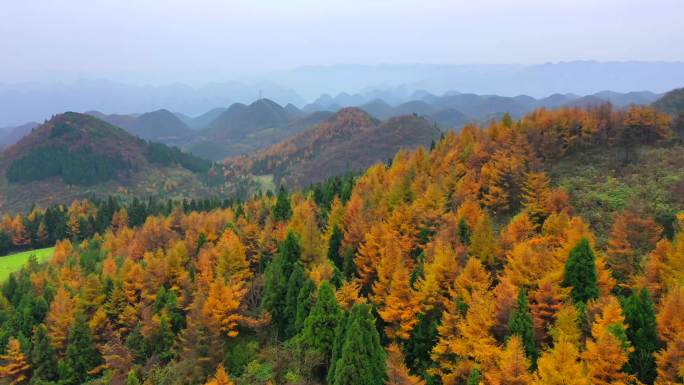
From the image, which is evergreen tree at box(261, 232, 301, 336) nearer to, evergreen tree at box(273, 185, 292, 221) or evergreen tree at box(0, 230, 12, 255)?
evergreen tree at box(273, 185, 292, 221)

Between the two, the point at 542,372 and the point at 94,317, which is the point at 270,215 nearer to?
the point at 94,317

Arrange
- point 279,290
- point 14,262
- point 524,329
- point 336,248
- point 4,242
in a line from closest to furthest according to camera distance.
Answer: point 524,329 < point 279,290 < point 336,248 < point 14,262 < point 4,242

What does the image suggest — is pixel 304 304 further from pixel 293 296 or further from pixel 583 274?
pixel 583 274

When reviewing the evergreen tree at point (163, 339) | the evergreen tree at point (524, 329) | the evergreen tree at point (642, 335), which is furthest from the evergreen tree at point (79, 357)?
the evergreen tree at point (642, 335)

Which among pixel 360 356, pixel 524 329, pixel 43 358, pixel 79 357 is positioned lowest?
pixel 43 358

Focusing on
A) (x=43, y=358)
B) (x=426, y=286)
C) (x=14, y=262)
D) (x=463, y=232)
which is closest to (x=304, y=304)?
(x=426, y=286)

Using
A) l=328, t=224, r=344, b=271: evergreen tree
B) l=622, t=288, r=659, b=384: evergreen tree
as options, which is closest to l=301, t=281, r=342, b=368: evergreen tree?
l=328, t=224, r=344, b=271: evergreen tree

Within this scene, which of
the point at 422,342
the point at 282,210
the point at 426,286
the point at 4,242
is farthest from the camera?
the point at 4,242
